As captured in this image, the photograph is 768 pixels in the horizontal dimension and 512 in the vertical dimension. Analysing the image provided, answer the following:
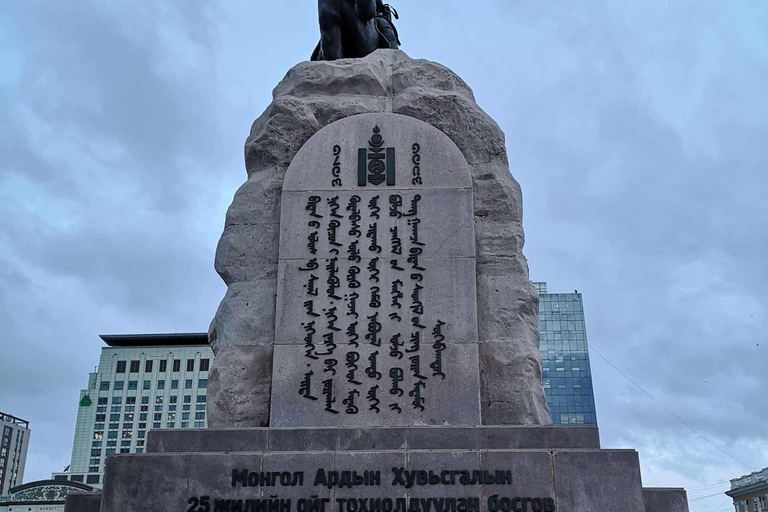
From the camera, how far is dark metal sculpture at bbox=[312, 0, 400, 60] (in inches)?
457

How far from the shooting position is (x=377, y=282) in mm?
8828

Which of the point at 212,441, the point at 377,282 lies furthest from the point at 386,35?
the point at 212,441

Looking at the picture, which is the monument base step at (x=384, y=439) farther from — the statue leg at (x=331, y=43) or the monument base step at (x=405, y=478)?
the statue leg at (x=331, y=43)

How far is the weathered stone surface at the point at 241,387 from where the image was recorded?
28.3ft

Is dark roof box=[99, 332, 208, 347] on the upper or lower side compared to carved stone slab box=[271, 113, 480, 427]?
upper

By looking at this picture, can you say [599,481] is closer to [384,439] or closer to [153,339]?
[384,439]

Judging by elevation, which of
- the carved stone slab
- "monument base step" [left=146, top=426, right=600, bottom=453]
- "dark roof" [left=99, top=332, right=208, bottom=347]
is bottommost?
"monument base step" [left=146, top=426, right=600, bottom=453]

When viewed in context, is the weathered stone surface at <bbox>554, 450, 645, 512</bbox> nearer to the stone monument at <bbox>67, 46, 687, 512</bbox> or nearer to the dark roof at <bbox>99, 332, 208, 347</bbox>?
the stone monument at <bbox>67, 46, 687, 512</bbox>

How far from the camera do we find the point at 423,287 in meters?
8.80

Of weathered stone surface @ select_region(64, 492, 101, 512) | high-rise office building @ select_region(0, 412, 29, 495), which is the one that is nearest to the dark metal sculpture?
weathered stone surface @ select_region(64, 492, 101, 512)

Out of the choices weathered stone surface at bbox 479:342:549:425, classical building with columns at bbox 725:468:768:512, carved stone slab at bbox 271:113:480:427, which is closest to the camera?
carved stone slab at bbox 271:113:480:427

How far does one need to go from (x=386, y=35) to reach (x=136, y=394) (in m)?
89.0

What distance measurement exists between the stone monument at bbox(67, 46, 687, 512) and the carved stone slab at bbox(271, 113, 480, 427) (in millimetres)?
18

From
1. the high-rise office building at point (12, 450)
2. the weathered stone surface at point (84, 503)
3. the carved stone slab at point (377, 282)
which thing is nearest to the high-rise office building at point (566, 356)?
the high-rise office building at point (12, 450)
